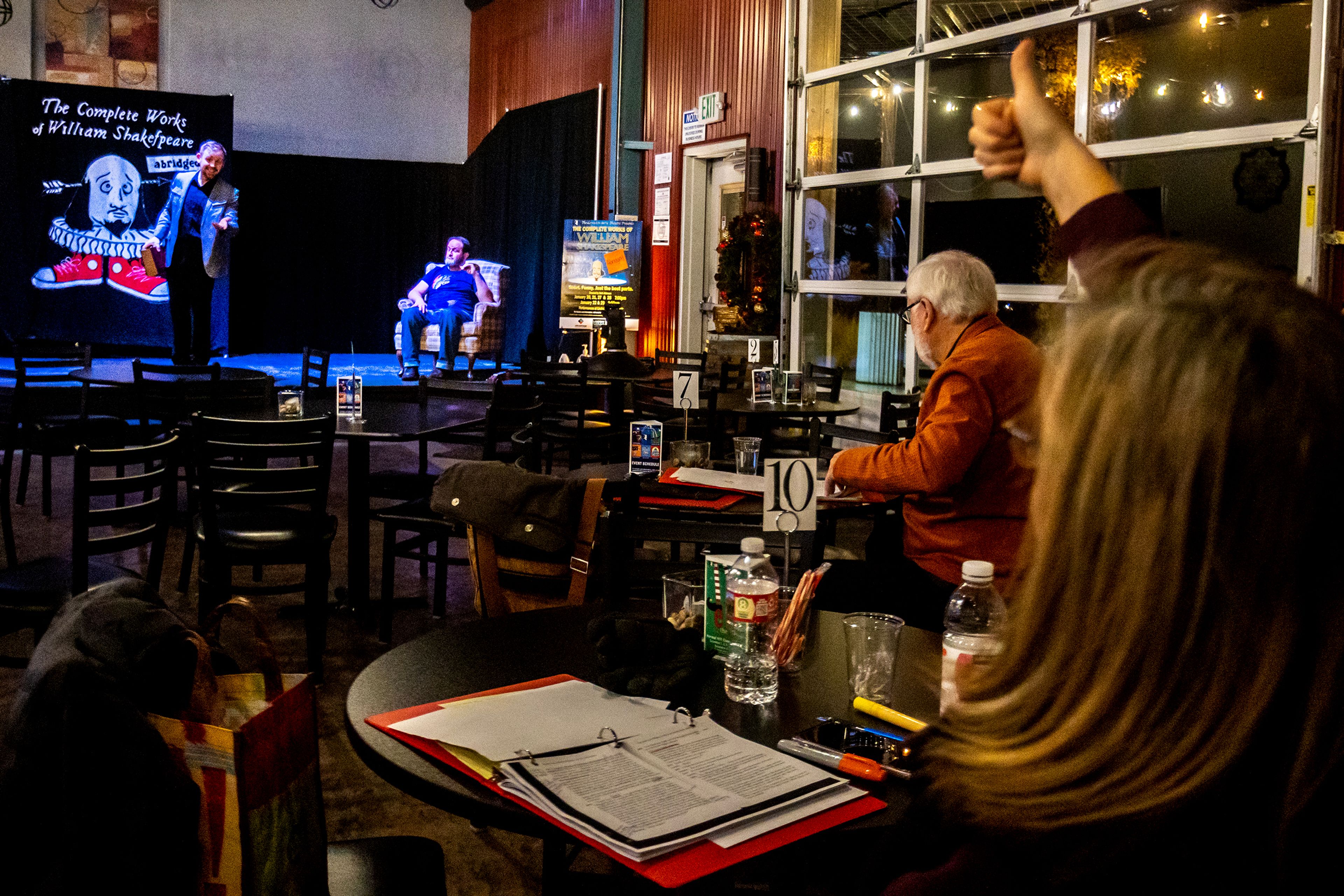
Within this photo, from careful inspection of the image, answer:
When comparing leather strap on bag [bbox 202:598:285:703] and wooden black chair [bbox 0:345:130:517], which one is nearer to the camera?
leather strap on bag [bbox 202:598:285:703]

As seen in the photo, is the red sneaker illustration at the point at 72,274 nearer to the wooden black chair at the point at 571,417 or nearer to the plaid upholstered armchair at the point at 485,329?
the plaid upholstered armchair at the point at 485,329

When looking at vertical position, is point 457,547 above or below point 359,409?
below

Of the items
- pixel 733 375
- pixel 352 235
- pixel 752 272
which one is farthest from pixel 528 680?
pixel 352 235

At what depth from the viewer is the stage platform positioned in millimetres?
11148

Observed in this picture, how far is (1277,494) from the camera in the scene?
620mm

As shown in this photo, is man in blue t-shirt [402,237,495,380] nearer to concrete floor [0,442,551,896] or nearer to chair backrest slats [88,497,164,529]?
concrete floor [0,442,551,896]

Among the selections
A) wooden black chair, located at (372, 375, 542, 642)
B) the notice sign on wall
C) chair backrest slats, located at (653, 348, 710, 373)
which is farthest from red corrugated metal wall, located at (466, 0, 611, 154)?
wooden black chair, located at (372, 375, 542, 642)

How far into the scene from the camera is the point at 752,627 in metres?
1.58

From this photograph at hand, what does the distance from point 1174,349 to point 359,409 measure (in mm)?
4176

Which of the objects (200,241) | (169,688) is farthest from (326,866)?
(200,241)

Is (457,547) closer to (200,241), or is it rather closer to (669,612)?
(669,612)

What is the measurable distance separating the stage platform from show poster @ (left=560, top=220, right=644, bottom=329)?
1524 mm

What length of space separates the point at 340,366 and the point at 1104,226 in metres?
12.8

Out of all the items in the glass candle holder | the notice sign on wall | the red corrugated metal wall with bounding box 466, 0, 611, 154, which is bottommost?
the glass candle holder
